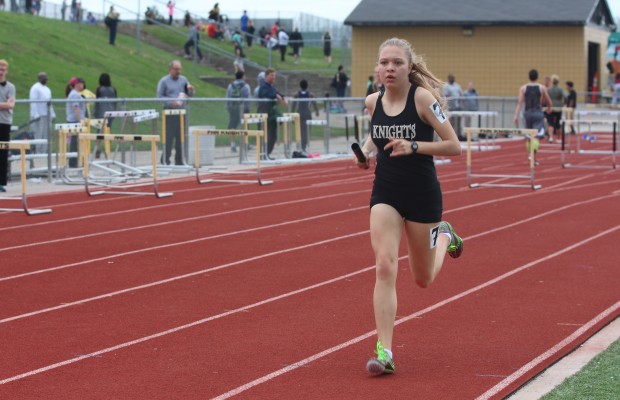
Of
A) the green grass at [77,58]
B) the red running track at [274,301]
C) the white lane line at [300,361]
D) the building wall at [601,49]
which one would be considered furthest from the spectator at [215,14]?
the white lane line at [300,361]

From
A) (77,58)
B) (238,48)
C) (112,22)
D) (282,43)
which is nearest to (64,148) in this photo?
(77,58)

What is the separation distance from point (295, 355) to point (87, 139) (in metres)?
10.9

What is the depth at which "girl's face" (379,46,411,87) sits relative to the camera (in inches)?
260

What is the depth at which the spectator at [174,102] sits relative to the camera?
21.2 meters

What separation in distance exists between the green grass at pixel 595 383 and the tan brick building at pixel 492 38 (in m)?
40.2

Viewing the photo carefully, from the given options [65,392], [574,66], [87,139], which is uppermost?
[574,66]

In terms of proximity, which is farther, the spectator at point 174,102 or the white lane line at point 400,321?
the spectator at point 174,102

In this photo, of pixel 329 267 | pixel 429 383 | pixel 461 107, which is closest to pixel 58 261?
pixel 329 267

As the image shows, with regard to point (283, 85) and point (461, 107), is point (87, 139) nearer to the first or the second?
point (461, 107)

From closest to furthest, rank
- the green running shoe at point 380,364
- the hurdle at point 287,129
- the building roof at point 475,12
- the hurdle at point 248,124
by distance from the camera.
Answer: the green running shoe at point 380,364 < the hurdle at point 248,124 < the hurdle at point 287,129 < the building roof at point 475,12

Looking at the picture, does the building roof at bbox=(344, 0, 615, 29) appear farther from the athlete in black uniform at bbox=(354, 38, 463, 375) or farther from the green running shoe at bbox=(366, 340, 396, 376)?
the green running shoe at bbox=(366, 340, 396, 376)

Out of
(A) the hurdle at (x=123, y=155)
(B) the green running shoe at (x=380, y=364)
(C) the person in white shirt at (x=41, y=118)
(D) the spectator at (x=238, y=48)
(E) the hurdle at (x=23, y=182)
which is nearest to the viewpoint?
(B) the green running shoe at (x=380, y=364)

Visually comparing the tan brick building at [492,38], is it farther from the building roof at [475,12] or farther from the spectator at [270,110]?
the spectator at [270,110]

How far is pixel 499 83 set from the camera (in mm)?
46969
